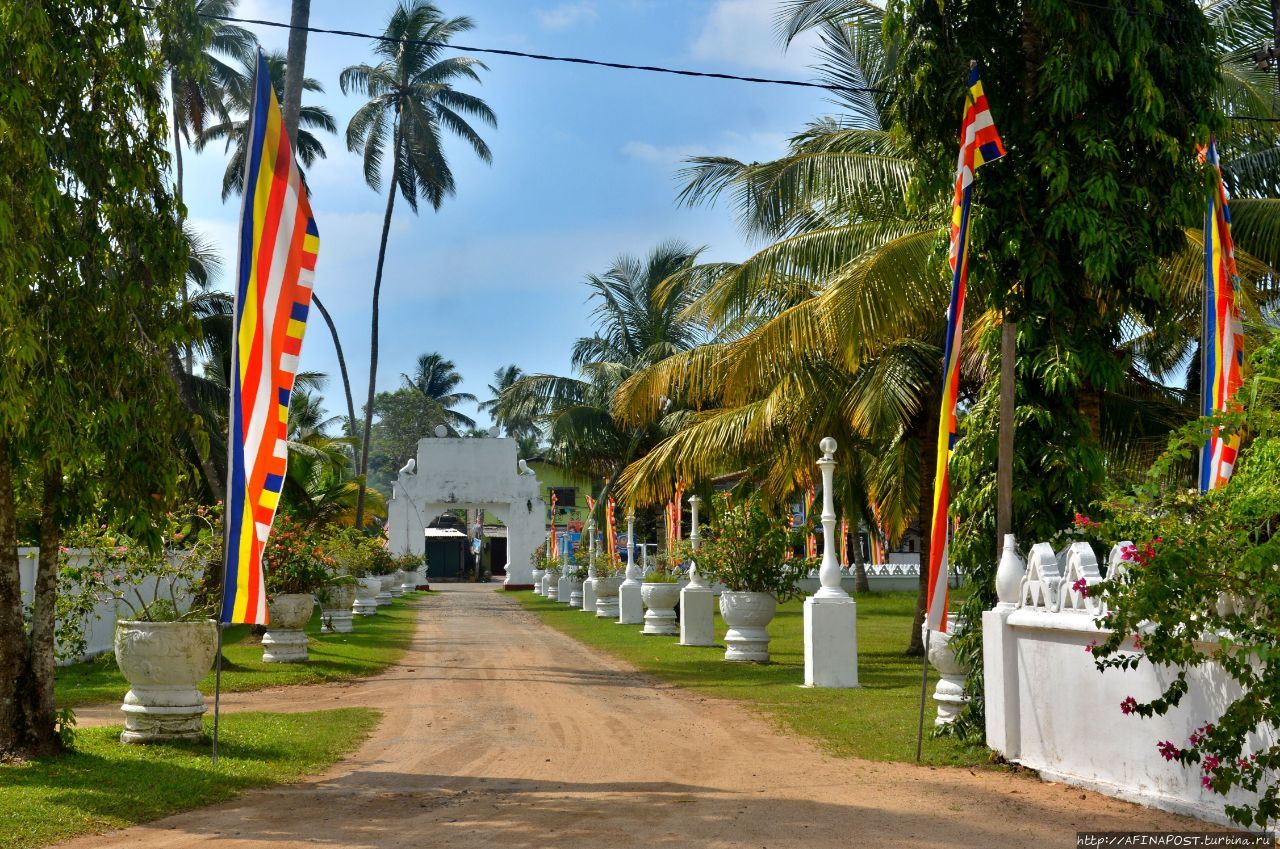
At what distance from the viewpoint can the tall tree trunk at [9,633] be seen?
7.97 meters

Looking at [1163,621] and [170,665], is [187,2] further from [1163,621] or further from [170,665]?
[1163,621]

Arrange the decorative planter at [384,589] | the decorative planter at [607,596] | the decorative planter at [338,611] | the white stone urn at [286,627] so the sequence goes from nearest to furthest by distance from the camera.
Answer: the white stone urn at [286,627], the decorative planter at [338,611], the decorative planter at [607,596], the decorative planter at [384,589]

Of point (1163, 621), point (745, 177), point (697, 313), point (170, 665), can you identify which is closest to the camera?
point (1163, 621)

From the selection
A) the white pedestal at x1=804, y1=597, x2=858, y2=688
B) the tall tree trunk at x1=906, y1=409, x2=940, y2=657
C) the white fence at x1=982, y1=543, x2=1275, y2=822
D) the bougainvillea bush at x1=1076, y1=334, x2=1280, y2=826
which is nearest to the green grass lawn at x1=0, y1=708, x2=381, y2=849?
the white fence at x1=982, y1=543, x2=1275, y2=822

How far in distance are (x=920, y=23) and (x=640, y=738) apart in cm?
650

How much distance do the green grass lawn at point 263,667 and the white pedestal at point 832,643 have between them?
6252mm

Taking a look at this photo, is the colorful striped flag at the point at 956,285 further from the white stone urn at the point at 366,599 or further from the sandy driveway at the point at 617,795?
the white stone urn at the point at 366,599

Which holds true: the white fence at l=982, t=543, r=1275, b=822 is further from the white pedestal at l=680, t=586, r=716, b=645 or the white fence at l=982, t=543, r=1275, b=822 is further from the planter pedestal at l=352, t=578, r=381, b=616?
the planter pedestal at l=352, t=578, r=381, b=616

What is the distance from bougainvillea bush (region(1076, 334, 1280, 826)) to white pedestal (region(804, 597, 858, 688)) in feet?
24.8

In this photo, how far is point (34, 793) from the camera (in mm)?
7051

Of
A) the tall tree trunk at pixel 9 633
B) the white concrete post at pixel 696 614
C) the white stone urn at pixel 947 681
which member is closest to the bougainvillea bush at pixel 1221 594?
the white stone urn at pixel 947 681

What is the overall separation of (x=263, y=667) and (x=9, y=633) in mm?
8587

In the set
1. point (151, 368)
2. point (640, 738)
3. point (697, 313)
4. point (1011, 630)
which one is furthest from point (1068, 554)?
point (697, 313)

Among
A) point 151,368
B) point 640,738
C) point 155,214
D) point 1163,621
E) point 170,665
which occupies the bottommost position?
point 640,738
